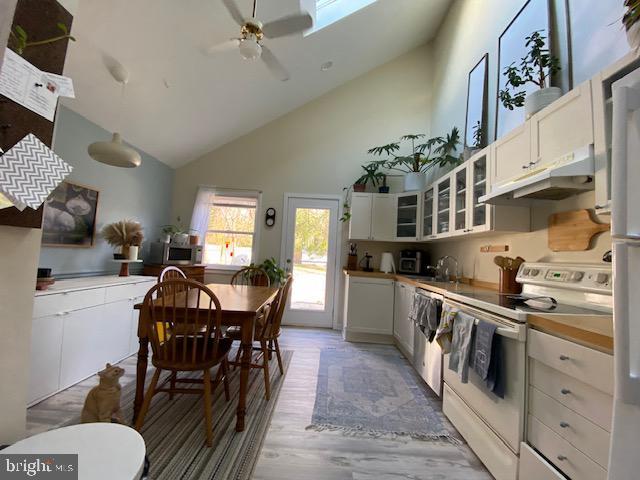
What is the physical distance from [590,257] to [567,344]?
34.8 inches

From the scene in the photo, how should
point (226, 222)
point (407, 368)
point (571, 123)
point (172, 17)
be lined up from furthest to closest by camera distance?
point (226, 222) → point (407, 368) → point (172, 17) → point (571, 123)

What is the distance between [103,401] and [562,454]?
2034 millimetres

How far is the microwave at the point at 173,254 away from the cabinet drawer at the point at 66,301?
1.22m

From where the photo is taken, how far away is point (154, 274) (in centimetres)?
346

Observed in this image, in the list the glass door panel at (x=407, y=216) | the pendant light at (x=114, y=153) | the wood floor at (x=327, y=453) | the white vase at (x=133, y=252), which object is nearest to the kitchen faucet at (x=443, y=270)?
the glass door panel at (x=407, y=216)

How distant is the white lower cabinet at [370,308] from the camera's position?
353 cm

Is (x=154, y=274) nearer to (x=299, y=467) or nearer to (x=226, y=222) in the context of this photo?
(x=226, y=222)

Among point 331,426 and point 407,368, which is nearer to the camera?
point 331,426

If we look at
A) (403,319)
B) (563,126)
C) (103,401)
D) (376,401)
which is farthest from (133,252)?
(563,126)

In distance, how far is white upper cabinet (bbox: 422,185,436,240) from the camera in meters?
3.30

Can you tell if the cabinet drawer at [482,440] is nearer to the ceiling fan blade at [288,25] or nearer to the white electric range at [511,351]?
the white electric range at [511,351]

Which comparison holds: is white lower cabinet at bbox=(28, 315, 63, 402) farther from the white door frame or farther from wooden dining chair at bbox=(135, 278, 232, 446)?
the white door frame

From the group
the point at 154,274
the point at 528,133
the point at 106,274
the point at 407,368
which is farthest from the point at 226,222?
the point at 528,133

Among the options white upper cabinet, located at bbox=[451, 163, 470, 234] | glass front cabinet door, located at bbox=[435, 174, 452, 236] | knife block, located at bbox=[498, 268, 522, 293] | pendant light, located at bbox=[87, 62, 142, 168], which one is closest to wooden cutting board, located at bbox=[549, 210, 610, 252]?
knife block, located at bbox=[498, 268, 522, 293]
